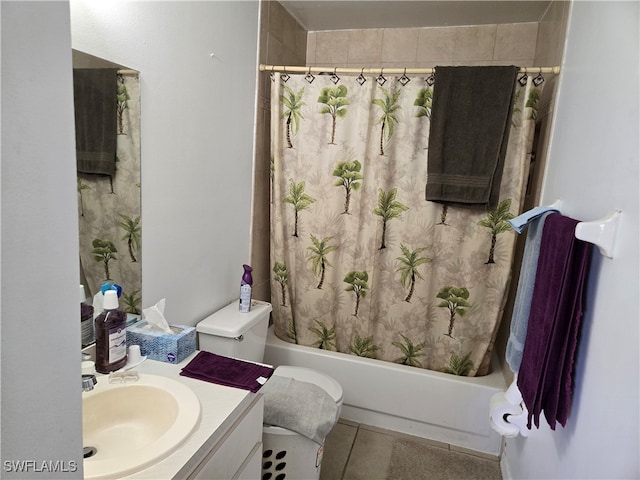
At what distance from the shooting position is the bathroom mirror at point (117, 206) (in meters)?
1.25

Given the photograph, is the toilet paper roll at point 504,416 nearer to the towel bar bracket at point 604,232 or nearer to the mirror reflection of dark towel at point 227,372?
the towel bar bracket at point 604,232

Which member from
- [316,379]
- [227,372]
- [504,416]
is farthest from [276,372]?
[504,416]

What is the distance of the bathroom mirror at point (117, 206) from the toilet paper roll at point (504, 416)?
57.5 inches

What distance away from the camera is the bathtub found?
214cm

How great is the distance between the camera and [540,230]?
1.44 meters

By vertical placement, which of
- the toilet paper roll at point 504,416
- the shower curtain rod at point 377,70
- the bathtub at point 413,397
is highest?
the shower curtain rod at point 377,70

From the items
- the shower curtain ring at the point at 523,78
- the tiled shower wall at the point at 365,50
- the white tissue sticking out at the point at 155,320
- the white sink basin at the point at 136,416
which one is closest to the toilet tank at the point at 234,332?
the white tissue sticking out at the point at 155,320

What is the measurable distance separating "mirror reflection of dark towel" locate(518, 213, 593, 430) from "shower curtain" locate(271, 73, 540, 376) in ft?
2.83

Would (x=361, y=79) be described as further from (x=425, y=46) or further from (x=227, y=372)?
(x=227, y=372)

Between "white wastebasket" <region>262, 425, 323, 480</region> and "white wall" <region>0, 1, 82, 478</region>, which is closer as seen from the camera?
"white wall" <region>0, 1, 82, 478</region>

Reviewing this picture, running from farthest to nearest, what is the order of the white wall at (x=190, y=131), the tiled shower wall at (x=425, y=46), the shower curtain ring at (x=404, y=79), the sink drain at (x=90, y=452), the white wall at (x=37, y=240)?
the tiled shower wall at (x=425, y=46)
the shower curtain ring at (x=404, y=79)
the white wall at (x=190, y=131)
the sink drain at (x=90, y=452)
the white wall at (x=37, y=240)

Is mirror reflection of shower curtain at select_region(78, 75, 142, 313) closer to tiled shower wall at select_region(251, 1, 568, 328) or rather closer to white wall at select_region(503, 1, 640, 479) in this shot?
tiled shower wall at select_region(251, 1, 568, 328)

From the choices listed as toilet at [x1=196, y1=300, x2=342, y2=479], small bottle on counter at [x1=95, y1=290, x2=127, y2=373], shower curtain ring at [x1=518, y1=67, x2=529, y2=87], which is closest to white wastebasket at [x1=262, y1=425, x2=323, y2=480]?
toilet at [x1=196, y1=300, x2=342, y2=479]

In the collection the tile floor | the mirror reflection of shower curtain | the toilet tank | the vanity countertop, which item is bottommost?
the tile floor
